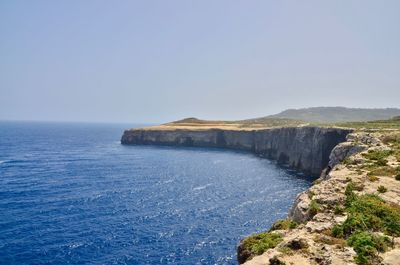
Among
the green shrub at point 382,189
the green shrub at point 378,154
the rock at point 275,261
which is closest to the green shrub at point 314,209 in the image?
the green shrub at point 382,189

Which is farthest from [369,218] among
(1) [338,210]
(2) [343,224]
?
(1) [338,210]

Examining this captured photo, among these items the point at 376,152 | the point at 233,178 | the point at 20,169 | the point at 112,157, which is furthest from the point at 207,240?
the point at 112,157

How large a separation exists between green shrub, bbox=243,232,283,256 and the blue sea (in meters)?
19.2

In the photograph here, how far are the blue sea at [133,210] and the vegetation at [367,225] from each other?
2089 centimetres

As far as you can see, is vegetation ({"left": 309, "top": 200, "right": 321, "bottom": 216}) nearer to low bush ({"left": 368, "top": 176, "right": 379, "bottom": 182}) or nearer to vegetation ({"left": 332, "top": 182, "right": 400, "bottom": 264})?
vegetation ({"left": 332, "top": 182, "right": 400, "bottom": 264})

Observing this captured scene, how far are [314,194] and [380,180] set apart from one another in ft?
29.1

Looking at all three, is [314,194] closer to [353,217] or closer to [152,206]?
[353,217]

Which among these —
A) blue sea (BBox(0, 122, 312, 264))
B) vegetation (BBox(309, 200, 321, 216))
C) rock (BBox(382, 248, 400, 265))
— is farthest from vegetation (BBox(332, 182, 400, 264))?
blue sea (BBox(0, 122, 312, 264))

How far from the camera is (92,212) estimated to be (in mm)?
62000

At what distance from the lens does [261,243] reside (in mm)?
24203

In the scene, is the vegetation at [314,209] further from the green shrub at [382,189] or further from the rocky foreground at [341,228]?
the green shrub at [382,189]

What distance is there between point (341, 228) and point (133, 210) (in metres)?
47.3

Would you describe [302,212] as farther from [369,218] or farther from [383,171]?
[383,171]

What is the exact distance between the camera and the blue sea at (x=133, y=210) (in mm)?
45438
